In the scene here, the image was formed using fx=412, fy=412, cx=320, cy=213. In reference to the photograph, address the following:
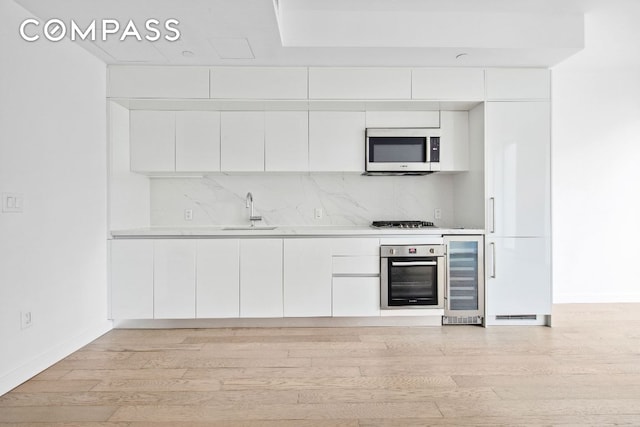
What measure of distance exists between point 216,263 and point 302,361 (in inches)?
49.0

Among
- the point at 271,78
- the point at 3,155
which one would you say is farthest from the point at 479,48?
the point at 3,155

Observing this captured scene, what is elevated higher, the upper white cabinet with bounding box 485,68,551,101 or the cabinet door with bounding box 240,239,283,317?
the upper white cabinet with bounding box 485,68,551,101

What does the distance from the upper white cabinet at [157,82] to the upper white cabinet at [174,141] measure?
0.29 m

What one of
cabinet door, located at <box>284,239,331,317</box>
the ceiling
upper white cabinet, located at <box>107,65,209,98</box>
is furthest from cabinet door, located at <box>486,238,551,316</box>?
upper white cabinet, located at <box>107,65,209,98</box>

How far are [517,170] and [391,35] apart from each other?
1.65 meters

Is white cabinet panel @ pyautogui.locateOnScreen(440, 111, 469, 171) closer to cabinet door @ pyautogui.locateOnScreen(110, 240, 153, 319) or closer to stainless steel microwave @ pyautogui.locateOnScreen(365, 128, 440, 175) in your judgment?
stainless steel microwave @ pyautogui.locateOnScreen(365, 128, 440, 175)

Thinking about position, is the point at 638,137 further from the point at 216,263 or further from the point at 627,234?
the point at 216,263

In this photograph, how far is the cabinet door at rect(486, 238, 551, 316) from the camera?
12.2 feet

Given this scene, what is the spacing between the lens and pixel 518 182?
3711 mm

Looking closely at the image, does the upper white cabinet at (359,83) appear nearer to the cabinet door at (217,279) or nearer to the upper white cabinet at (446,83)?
the upper white cabinet at (446,83)

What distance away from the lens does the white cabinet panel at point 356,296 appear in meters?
3.67

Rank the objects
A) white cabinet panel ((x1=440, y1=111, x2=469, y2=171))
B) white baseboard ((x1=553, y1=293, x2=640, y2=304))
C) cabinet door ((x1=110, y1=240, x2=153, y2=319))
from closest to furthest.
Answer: cabinet door ((x1=110, y1=240, x2=153, y2=319)) < white cabinet panel ((x1=440, y1=111, x2=469, y2=171)) < white baseboard ((x1=553, y1=293, x2=640, y2=304))

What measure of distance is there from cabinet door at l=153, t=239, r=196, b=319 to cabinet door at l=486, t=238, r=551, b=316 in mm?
2654

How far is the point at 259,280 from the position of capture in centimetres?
364
